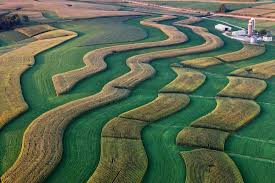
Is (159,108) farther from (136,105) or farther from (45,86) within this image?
(45,86)

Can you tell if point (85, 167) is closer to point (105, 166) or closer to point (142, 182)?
point (105, 166)

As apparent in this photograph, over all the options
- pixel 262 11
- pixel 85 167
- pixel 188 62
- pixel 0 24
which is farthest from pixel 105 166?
pixel 262 11

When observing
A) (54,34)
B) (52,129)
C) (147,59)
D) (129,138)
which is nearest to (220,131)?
(129,138)

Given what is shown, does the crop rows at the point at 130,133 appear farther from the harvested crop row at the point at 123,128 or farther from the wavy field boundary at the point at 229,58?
the wavy field boundary at the point at 229,58

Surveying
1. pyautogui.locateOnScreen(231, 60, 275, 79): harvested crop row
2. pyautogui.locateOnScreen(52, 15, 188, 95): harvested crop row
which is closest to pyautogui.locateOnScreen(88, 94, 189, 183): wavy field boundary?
pyautogui.locateOnScreen(52, 15, 188, 95): harvested crop row

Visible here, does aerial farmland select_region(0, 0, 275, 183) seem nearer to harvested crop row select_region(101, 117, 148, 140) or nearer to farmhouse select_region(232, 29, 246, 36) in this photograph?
harvested crop row select_region(101, 117, 148, 140)

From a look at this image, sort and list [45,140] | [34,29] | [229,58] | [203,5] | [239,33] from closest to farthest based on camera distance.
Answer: [45,140] < [229,58] < [239,33] < [34,29] < [203,5]
